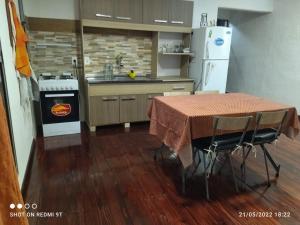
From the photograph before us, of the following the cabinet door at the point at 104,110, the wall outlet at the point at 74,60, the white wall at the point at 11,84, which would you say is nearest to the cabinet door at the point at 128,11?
the wall outlet at the point at 74,60

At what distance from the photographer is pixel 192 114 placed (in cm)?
201

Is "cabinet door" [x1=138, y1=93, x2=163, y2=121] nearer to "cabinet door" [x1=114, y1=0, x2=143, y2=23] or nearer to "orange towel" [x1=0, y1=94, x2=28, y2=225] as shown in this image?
"cabinet door" [x1=114, y1=0, x2=143, y2=23]

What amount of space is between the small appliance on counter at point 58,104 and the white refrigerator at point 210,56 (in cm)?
225

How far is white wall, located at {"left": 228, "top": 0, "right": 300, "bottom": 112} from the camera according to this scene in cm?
453

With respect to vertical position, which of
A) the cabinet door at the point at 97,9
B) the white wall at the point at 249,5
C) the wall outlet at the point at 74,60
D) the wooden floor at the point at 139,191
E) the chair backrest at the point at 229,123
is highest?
the white wall at the point at 249,5

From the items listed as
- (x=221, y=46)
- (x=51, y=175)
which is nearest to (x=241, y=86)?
(x=221, y=46)

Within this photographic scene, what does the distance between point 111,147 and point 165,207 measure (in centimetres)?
143

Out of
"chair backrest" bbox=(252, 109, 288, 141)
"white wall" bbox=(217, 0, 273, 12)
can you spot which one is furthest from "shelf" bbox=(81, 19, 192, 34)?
"chair backrest" bbox=(252, 109, 288, 141)

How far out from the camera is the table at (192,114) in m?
2.01

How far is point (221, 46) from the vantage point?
416 cm

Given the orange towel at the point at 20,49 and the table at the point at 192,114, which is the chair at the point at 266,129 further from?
the orange towel at the point at 20,49

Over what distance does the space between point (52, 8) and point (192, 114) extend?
3.00m

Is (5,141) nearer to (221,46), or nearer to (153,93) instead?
(153,93)

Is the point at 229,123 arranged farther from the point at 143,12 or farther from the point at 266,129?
the point at 143,12
